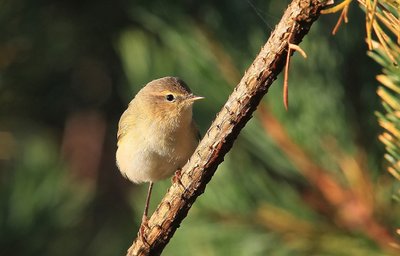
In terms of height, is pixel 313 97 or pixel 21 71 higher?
pixel 313 97

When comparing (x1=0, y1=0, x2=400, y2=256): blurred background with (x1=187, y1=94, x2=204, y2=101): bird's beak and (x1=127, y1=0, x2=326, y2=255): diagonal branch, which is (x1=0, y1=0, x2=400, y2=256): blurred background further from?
(x1=127, y1=0, x2=326, y2=255): diagonal branch

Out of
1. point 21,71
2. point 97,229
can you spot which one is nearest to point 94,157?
point 97,229

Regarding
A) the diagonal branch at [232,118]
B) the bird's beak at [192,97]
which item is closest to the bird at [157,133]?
the bird's beak at [192,97]

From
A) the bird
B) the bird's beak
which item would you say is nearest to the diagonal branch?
the bird

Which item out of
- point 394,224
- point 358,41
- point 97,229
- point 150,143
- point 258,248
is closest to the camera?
point 394,224

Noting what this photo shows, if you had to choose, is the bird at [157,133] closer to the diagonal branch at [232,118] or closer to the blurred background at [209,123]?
the blurred background at [209,123]

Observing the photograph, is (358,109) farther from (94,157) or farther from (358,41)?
(94,157)
